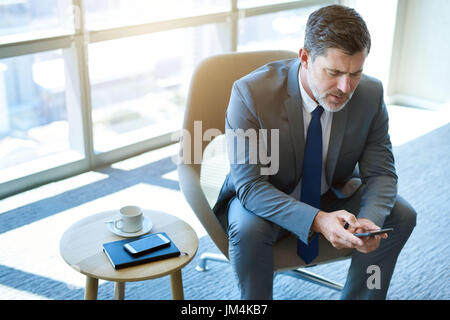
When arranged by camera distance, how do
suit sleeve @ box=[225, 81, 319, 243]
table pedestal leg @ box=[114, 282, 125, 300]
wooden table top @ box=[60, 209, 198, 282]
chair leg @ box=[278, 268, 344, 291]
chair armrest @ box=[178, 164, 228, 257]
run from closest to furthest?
wooden table top @ box=[60, 209, 198, 282] < suit sleeve @ box=[225, 81, 319, 243] < chair armrest @ box=[178, 164, 228, 257] < table pedestal leg @ box=[114, 282, 125, 300] < chair leg @ box=[278, 268, 344, 291]

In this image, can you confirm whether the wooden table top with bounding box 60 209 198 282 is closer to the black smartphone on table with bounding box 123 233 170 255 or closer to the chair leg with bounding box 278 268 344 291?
the black smartphone on table with bounding box 123 233 170 255

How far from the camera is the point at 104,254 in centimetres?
170

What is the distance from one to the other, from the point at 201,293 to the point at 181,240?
22.8 inches

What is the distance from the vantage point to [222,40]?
3.88 m

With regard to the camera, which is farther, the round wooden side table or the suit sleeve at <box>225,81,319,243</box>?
the suit sleeve at <box>225,81,319,243</box>

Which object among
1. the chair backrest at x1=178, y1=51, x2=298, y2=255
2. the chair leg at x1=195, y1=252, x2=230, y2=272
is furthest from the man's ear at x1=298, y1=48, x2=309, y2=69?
the chair leg at x1=195, y1=252, x2=230, y2=272

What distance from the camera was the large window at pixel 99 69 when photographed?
304 cm

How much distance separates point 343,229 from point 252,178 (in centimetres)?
34

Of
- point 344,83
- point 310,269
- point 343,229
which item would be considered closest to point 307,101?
point 344,83

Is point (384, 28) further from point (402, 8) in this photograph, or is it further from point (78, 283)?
point (78, 283)

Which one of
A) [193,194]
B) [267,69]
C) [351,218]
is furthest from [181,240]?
[267,69]

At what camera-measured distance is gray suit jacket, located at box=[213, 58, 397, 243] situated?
182 cm

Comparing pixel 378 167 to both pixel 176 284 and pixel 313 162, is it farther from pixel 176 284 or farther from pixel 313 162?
pixel 176 284

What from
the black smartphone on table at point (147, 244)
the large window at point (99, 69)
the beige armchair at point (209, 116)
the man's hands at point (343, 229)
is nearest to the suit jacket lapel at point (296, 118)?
the man's hands at point (343, 229)
